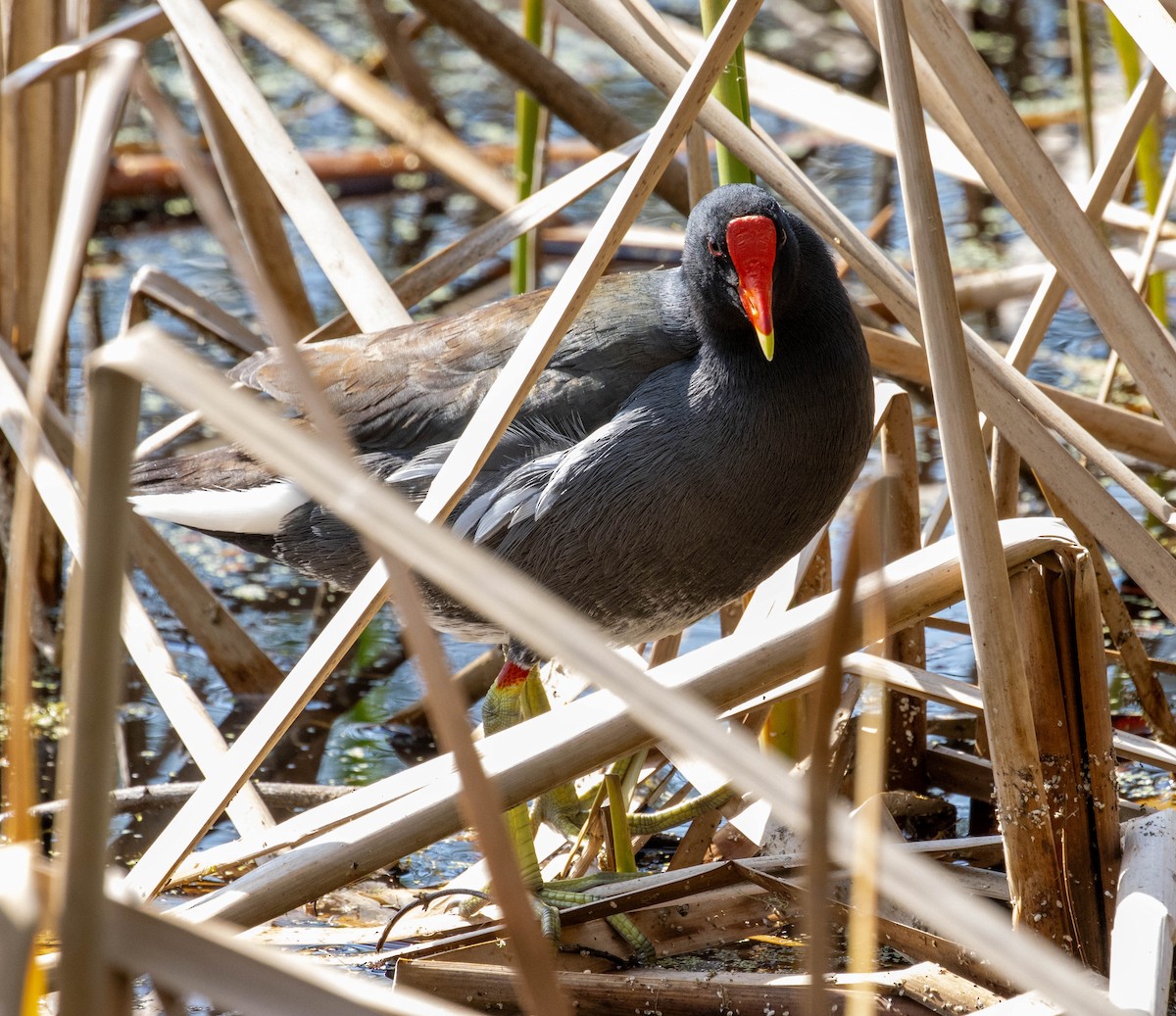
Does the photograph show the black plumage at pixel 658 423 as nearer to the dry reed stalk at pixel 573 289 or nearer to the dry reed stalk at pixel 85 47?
the dry reed stalk at pixel 573 289

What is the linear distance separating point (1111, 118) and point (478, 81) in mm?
2183

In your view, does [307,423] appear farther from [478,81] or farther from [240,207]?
[478,81]

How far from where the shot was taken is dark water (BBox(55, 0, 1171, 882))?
246 cm

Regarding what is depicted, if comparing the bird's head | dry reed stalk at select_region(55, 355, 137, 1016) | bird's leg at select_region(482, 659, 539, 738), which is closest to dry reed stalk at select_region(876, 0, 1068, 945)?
the bird's head

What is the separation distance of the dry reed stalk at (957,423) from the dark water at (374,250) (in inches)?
39.2

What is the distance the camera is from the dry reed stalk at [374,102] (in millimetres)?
3102

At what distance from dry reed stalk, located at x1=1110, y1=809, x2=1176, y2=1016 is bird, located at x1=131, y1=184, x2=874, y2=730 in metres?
0.57

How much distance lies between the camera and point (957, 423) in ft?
4.07

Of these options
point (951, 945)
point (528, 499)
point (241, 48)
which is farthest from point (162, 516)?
point (241, 48)

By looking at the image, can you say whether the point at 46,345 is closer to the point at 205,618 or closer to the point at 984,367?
the point at 984,367

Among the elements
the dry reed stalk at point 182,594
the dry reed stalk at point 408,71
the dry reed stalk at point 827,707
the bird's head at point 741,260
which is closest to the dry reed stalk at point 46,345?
the dry reed stalk at point 827,707

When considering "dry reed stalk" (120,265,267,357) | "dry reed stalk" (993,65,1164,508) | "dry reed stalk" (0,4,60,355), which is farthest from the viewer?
"dry reed stalk" (120,265,267,357)

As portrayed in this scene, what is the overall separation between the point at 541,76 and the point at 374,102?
0.78 meters

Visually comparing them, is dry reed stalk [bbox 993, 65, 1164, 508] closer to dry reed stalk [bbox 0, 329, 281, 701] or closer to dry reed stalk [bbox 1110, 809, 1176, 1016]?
dry reed stalk [bbox 1110, 809, 1176, 1016]
